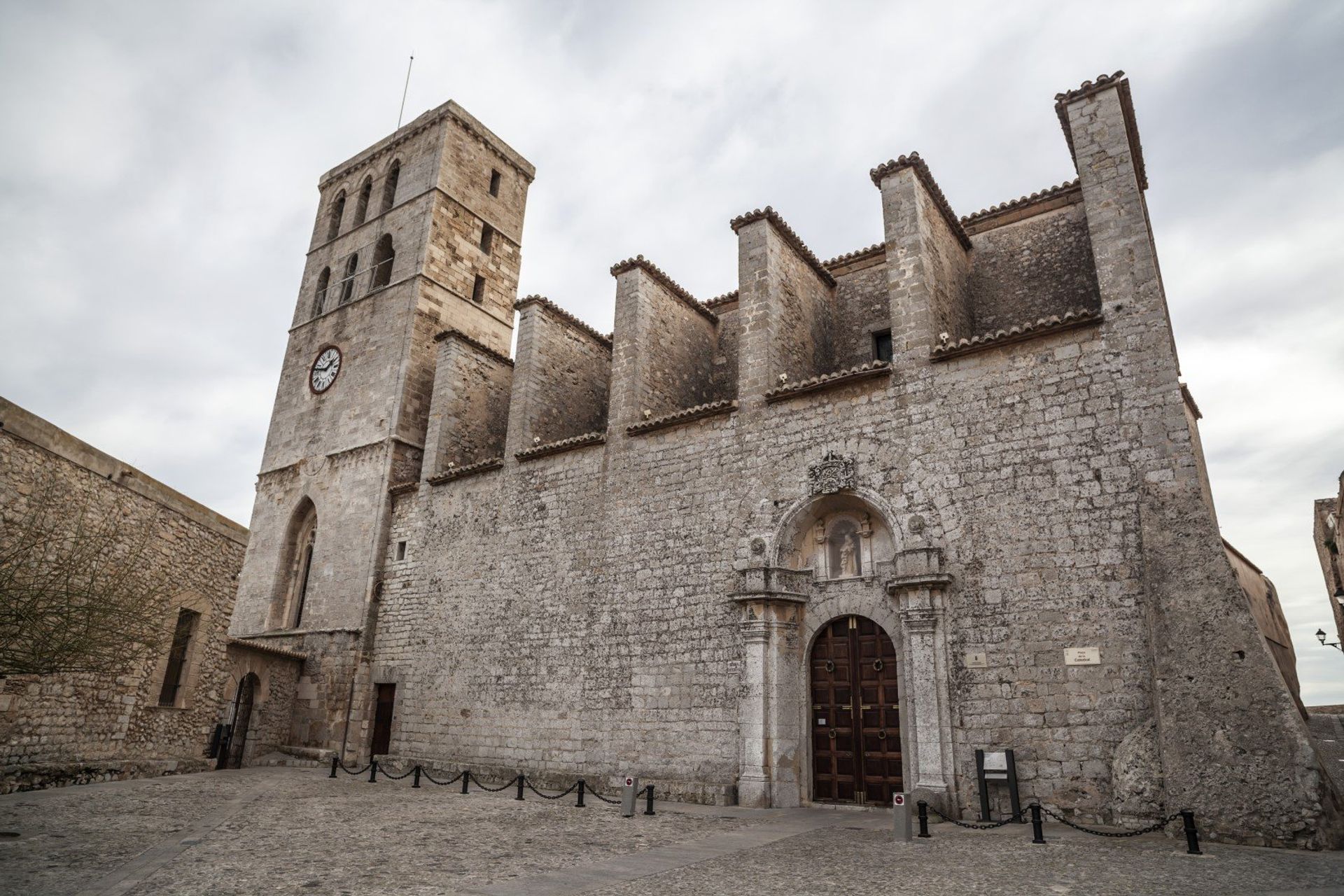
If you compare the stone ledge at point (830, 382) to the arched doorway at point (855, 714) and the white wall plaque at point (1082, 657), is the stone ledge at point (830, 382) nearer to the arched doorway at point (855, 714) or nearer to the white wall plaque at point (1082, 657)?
the arched doorway at point (855, 714)

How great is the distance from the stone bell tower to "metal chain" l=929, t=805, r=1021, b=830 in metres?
11.1

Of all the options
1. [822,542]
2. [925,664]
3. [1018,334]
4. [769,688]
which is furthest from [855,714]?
[1018,334]

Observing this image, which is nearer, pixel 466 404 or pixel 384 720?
pixel 384 720

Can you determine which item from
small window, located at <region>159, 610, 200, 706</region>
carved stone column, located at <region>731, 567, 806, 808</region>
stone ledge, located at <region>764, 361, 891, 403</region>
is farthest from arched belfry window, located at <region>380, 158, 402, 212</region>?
carved stone column, located at <region>731, 567, 806, 808</region>

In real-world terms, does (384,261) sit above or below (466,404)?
above

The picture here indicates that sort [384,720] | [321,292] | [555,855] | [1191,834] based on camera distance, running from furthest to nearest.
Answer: [321,292], [384,720], [555,855], [1191,834]

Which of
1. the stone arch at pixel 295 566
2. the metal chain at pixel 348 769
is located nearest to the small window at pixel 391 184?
the stone arch at pixel 295 566

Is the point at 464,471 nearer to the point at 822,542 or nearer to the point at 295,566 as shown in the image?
the point at 295,566

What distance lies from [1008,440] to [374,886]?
8.05 m

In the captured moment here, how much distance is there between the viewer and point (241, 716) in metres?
15.4

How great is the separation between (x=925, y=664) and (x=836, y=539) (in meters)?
2.24

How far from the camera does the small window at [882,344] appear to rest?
13.7 m

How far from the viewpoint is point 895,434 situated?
10477 mm

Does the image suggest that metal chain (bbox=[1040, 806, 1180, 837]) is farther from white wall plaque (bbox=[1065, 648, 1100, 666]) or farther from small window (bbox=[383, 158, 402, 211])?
small window (bbox=[383, 158, 402, 211])
